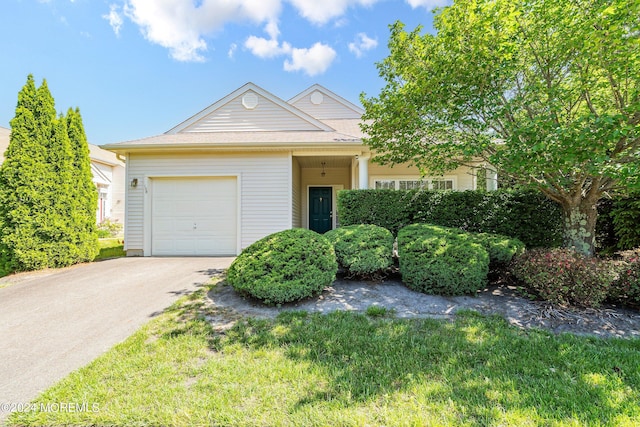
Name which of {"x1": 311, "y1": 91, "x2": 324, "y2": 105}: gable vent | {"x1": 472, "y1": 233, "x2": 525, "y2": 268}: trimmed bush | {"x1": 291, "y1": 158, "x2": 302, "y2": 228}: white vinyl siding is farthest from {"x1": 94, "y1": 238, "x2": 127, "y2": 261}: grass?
{"x1": 311, "y1": 91, "x2": 324, "y2": 105}: gable vent

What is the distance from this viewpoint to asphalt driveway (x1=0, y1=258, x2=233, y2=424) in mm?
2682

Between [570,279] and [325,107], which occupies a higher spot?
[325,107]

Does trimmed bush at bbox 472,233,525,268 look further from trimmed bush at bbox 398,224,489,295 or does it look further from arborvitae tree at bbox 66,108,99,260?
arborvitae tree at bbox 66,108,99,260

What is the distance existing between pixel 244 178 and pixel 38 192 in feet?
15.7

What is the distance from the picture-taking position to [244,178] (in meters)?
8.52

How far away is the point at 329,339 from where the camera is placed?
3.12 m

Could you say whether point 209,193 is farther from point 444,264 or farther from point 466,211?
point 466,211

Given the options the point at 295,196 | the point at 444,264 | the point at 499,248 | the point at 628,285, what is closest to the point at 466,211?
the point at 499,248

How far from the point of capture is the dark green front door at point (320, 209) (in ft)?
38.8

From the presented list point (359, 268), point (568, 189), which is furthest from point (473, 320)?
point (568, 189)

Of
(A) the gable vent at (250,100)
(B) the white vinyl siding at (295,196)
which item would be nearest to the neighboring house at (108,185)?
(A) the gable vent at (250,100)

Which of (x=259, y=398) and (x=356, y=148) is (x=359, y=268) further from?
(x=356, y=148)

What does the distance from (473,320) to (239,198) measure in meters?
6.87

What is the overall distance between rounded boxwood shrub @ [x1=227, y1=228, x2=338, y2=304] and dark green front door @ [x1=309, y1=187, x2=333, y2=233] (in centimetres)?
711
